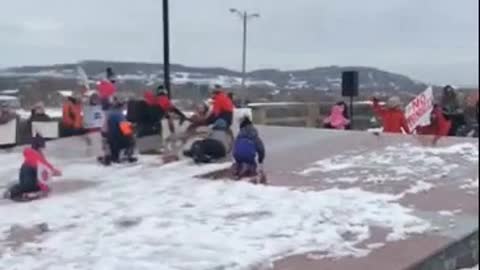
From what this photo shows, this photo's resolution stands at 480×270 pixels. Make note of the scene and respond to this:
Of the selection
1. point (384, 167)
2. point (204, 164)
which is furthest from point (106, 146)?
point (384, 167)

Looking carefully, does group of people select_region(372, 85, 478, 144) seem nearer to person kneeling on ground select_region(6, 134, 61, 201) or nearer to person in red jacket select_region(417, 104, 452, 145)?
person in red jacket select_region(417, 104, 452, 145)

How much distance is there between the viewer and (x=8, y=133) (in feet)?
54.1

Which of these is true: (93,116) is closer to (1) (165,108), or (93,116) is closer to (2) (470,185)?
(1) (165,108)

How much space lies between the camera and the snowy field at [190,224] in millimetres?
7125

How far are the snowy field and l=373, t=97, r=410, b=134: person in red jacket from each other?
6148 mm

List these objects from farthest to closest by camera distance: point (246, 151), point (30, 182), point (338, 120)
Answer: point (338, 120)
point (246, 151)
point (30, 182)

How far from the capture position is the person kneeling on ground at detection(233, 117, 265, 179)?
448 inches

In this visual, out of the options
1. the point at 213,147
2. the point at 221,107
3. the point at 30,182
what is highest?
the point at 221,107

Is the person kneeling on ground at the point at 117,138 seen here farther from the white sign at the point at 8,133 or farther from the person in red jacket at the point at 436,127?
the person in red jacket at the point at 436,127

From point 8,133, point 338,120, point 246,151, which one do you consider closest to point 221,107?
point 246,151

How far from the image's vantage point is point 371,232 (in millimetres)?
7996

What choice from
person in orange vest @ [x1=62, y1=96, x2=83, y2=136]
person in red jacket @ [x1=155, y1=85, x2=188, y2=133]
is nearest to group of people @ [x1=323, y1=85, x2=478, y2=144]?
person in red jacket @ [x1=155, y1=85, x2=188, y2=133]

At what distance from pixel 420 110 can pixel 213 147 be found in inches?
183

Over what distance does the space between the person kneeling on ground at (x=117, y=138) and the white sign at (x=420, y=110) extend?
5.14 meters
